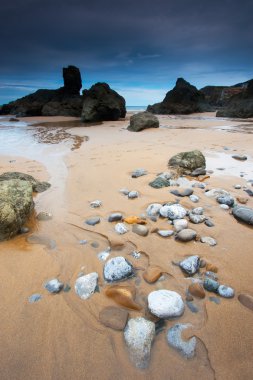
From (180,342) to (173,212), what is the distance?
138 centimetres

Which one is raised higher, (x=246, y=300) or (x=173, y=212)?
(x=173, y=212)

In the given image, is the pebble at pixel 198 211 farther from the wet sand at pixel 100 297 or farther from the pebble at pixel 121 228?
the pebble at pixel 121 228

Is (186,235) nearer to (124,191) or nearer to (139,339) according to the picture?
(139,339)

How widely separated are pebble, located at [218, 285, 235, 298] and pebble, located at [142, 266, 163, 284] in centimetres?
44

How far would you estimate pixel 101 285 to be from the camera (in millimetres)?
1717

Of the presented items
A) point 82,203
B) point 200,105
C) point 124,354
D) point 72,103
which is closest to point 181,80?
point 200,105

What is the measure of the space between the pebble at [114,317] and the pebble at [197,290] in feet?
1.63

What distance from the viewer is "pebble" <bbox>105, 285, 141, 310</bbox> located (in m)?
1.55

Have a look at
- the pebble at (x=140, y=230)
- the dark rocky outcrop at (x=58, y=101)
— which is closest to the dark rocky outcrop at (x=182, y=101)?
the dark rocky outcrop at (x=58, y=101)

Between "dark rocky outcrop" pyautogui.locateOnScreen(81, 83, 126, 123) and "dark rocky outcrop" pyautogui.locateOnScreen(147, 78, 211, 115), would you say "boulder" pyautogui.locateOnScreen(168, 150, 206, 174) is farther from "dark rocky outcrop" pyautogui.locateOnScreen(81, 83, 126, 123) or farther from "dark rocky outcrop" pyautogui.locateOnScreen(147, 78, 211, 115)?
"dark rocky outcrop" pyautogui.locateOnScreen(147, 78, 211, 115)

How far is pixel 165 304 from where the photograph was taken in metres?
1.50

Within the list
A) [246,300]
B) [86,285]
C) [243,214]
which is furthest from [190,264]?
[243,214]

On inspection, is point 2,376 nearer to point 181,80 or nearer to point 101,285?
point 101,285

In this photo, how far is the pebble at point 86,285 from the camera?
1636 mm
